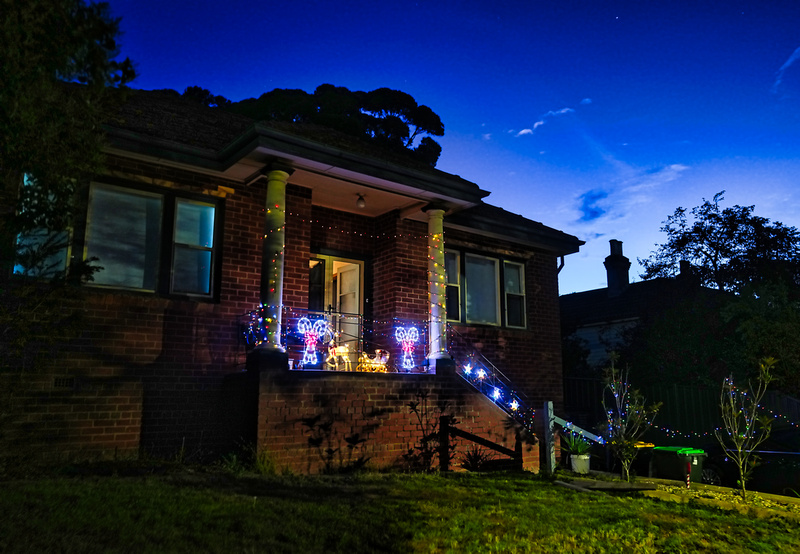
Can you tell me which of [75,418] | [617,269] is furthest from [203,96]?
[75,418]

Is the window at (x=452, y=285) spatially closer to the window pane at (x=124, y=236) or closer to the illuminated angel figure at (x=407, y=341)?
the illuminated angel figure at (x=407, y=341)

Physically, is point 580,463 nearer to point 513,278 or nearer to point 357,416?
point 357,416

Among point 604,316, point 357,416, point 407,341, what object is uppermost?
point 604,316

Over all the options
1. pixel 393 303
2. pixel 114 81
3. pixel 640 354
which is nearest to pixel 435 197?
pixel 393 303

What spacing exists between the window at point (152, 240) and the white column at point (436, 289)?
387cm

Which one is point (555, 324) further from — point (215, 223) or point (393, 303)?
point (215, 223)

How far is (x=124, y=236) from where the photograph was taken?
32.2 feet

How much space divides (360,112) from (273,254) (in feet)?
→ 83.8

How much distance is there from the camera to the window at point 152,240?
31.6 feet

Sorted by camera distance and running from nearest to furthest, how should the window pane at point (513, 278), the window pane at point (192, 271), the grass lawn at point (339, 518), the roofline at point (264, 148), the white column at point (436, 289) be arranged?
the grass lawn at point (339, 518) < the roofline at point (264, 148) < the window pane at point (192, 271) < the white column at point (436, 289) < the window pane at point (513, 278)

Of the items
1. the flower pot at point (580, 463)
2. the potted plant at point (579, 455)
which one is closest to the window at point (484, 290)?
the potted plant at point (579, 455)

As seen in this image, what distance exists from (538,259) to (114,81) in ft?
36.5

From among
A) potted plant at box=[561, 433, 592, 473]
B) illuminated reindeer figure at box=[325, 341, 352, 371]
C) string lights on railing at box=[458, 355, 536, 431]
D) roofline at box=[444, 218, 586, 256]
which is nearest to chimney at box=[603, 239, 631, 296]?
roofline at box=[444, 218, 586, 256]

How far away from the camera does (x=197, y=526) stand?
522cm
